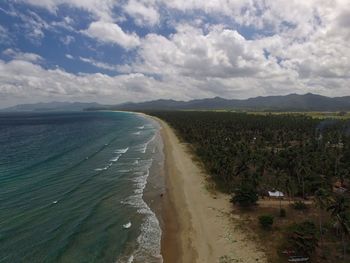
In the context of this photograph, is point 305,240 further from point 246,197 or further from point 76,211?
point 76,211

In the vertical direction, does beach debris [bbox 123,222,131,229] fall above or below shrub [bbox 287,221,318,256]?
below

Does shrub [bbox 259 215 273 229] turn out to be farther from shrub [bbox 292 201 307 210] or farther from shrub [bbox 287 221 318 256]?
shrub [bbox 292 201 307 210]

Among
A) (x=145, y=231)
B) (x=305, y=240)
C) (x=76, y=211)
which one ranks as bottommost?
(x=145, y=231)

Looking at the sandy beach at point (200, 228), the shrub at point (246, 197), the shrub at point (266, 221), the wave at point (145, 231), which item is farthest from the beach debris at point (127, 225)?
the shrub at point (266, 221)

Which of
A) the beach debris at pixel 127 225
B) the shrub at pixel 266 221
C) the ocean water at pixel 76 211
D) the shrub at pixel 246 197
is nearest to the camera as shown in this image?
the ocean water at pixel 76 211

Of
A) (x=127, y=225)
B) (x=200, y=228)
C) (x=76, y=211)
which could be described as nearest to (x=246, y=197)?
(x=200, y=228)

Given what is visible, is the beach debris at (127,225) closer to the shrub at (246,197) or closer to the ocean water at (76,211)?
the ocean water at (76,211)

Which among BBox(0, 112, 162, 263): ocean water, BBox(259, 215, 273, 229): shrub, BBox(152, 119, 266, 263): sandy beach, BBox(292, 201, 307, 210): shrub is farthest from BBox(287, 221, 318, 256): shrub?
BBox(0, 112, 162, 263): ocean water

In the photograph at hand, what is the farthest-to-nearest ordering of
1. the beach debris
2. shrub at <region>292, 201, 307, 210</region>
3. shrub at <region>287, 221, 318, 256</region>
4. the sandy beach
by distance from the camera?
shrub at <region>292, 201, 307, 210</region> → the beach debris → the sandy beach → shrub at <region>287, 221, 318, 256</region>

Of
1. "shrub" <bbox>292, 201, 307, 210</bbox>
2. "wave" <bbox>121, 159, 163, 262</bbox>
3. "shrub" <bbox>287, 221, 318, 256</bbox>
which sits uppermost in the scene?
"shrub" <bbox>287, 221, 318, 256</bbox>
